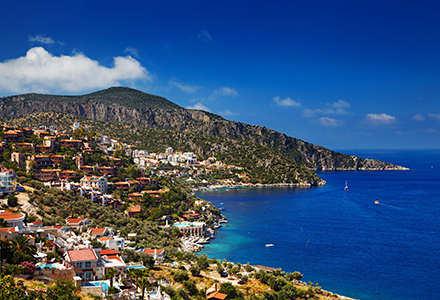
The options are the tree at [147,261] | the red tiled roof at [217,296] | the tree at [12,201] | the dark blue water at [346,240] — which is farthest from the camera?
the tree at [12,201]

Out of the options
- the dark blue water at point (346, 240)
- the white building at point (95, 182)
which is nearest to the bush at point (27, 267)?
the dark blue water at point (346, 240)

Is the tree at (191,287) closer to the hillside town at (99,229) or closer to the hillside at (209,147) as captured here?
the hillside town at (99,229)

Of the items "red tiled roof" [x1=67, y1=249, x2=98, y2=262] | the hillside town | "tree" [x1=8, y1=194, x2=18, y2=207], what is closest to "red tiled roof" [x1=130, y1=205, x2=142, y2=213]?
the hillside town

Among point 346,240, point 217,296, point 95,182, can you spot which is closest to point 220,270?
point 217,296

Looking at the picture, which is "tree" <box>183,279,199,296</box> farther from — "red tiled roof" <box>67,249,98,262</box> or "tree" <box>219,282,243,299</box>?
"red tiled roof" <box>67,249,98,262</box>

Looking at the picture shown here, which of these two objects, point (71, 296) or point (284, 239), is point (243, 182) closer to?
point (284, 239)

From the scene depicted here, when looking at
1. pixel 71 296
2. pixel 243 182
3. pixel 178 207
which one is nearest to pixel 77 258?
pixel 71 296

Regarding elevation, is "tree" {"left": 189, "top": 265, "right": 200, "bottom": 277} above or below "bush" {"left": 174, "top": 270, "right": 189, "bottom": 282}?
below
